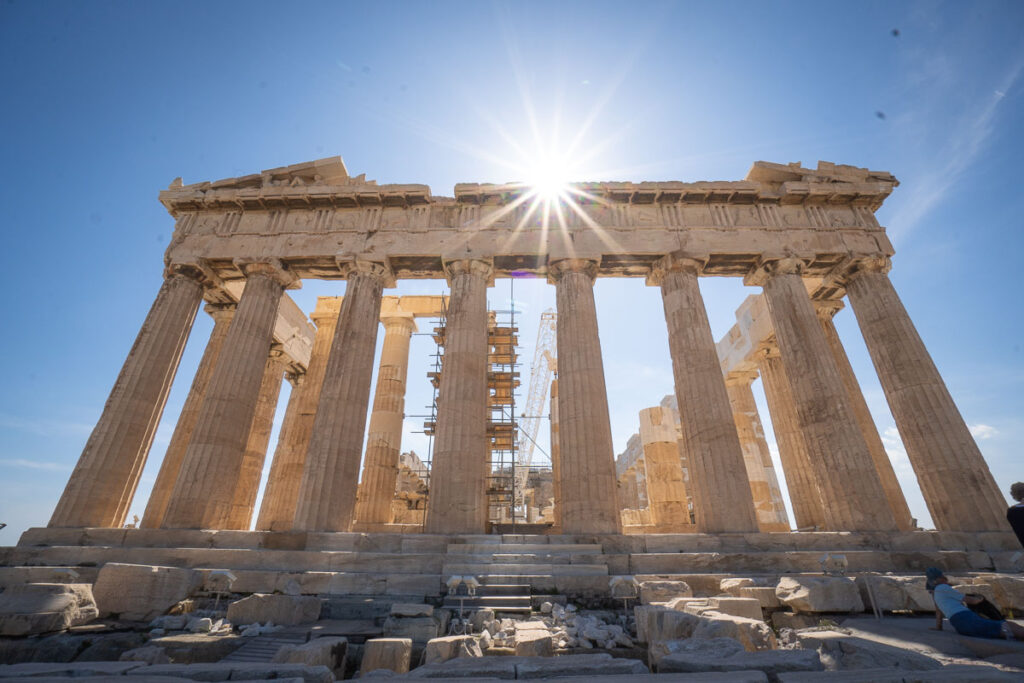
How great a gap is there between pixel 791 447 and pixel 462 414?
1361cm

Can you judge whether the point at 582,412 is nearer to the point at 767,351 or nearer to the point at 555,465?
the point at 555,465

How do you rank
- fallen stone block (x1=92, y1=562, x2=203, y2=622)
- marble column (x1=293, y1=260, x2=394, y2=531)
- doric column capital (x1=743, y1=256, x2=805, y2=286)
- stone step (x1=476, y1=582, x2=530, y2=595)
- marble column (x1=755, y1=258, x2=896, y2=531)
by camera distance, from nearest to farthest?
fallen stone block (x1=92, y1=562, x2=203, y2=622)
stone step (x1=476, y1=582, x2=530, y2=595)
marble column (x1=755, y1=258, x2=896, y2=531)
marble column (x1=293, y1=260, x2=394, y2=531)
doric column capital (x1=743, y1=256, x2=805, y2=286)

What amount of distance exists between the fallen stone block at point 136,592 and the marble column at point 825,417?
1607cm

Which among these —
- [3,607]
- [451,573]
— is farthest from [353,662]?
[3,607]

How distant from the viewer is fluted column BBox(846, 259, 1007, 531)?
1274 cm

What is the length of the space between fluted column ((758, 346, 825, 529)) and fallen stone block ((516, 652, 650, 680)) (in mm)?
15011

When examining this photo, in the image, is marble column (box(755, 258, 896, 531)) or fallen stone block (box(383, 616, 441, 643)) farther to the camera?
marble column (box(755, 258, 896, 531))

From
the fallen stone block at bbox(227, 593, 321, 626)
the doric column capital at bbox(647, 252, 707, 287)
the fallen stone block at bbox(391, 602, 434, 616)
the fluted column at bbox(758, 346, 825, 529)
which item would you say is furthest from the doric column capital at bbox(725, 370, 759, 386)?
the fallen stone block at bbox(227, 593, 321, 626)

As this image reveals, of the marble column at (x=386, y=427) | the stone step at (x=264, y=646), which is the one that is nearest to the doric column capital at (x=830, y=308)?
the marble column at (x=386, y=427)

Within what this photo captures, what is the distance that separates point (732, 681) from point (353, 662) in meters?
4.80

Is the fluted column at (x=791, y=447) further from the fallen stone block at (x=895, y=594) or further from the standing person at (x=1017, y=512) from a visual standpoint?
the standing person at (x=1017, y=512)

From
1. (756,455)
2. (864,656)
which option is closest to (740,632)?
(864,656)

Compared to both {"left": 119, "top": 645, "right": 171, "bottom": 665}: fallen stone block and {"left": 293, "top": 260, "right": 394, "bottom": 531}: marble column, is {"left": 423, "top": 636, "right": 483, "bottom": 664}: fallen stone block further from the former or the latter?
{"left": 293, "top": 260, "right": 394, "bottom": 531}: marble column

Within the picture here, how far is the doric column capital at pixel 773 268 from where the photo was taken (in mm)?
16328
